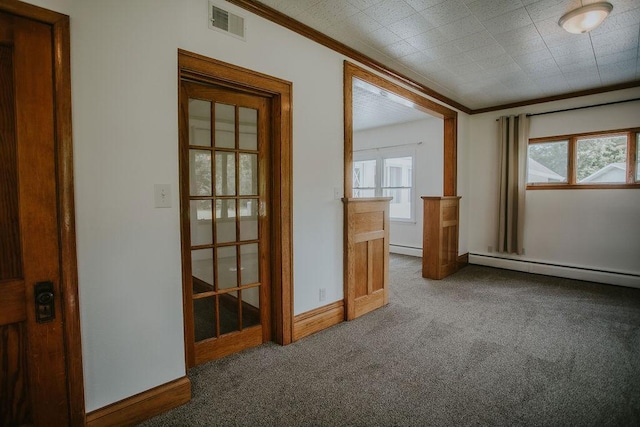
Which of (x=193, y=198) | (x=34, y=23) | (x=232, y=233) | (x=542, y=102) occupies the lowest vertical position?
(x=232, y=233)

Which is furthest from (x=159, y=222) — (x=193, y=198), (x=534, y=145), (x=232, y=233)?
(x=534, y=145)

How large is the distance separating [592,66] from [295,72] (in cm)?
350

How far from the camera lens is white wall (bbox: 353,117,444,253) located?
597 centimetres

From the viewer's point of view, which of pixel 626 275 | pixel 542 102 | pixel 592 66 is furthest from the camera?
pixel 542 102

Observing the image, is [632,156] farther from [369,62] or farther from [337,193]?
[337,193]

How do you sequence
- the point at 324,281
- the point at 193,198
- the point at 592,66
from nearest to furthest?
1. the point at 193,198
2. the point at 324,281
3. the point at 592,66

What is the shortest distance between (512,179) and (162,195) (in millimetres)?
5067

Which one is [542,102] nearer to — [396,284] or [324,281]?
[396,284]

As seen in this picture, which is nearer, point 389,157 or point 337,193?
point 337,193

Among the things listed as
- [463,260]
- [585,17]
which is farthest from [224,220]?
[463,260]

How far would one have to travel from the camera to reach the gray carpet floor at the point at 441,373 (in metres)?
1.78

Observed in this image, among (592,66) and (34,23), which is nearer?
(34,23)

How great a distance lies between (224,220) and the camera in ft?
7.78

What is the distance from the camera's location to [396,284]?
4.36 m
